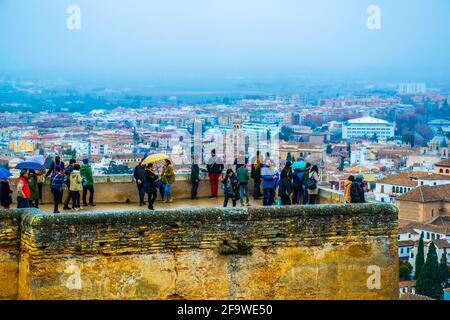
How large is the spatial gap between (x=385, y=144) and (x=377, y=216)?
144 m

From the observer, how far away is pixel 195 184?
14.2m

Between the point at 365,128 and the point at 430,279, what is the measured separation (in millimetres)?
97493

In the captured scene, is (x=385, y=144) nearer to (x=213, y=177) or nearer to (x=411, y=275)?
(x=411, y=275)

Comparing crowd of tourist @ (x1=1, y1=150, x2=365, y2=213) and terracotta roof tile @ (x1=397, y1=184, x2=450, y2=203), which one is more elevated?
crowd of tourist @ (x1=1, y1=150, x2=365, y2=213)

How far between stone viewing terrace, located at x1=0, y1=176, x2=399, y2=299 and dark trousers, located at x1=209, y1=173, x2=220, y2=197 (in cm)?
453

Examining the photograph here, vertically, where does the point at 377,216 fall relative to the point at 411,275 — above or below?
above

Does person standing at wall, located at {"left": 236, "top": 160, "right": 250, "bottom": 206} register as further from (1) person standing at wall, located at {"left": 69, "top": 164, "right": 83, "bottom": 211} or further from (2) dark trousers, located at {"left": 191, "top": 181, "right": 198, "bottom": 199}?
(1) person standing at wall, located at {"left": 69, "top": 164, "right": 83, "bottom": 211}

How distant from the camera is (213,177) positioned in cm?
1420

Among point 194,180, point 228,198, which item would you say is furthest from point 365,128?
point 228,198

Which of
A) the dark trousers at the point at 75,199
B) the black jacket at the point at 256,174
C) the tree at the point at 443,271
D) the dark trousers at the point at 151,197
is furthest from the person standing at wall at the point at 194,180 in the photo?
the tree at the point at 443,271

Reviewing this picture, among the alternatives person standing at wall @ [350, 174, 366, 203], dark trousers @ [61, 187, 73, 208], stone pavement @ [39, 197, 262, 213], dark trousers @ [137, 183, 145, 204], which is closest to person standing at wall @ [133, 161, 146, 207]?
dark trousers @ [137, 183, 145, 204]

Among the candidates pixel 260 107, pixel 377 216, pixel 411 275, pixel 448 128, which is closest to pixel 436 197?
pixel 411 275

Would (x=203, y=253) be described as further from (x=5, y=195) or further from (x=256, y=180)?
(x=256, y=180)

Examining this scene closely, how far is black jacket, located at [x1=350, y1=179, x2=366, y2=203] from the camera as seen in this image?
11766 mm
